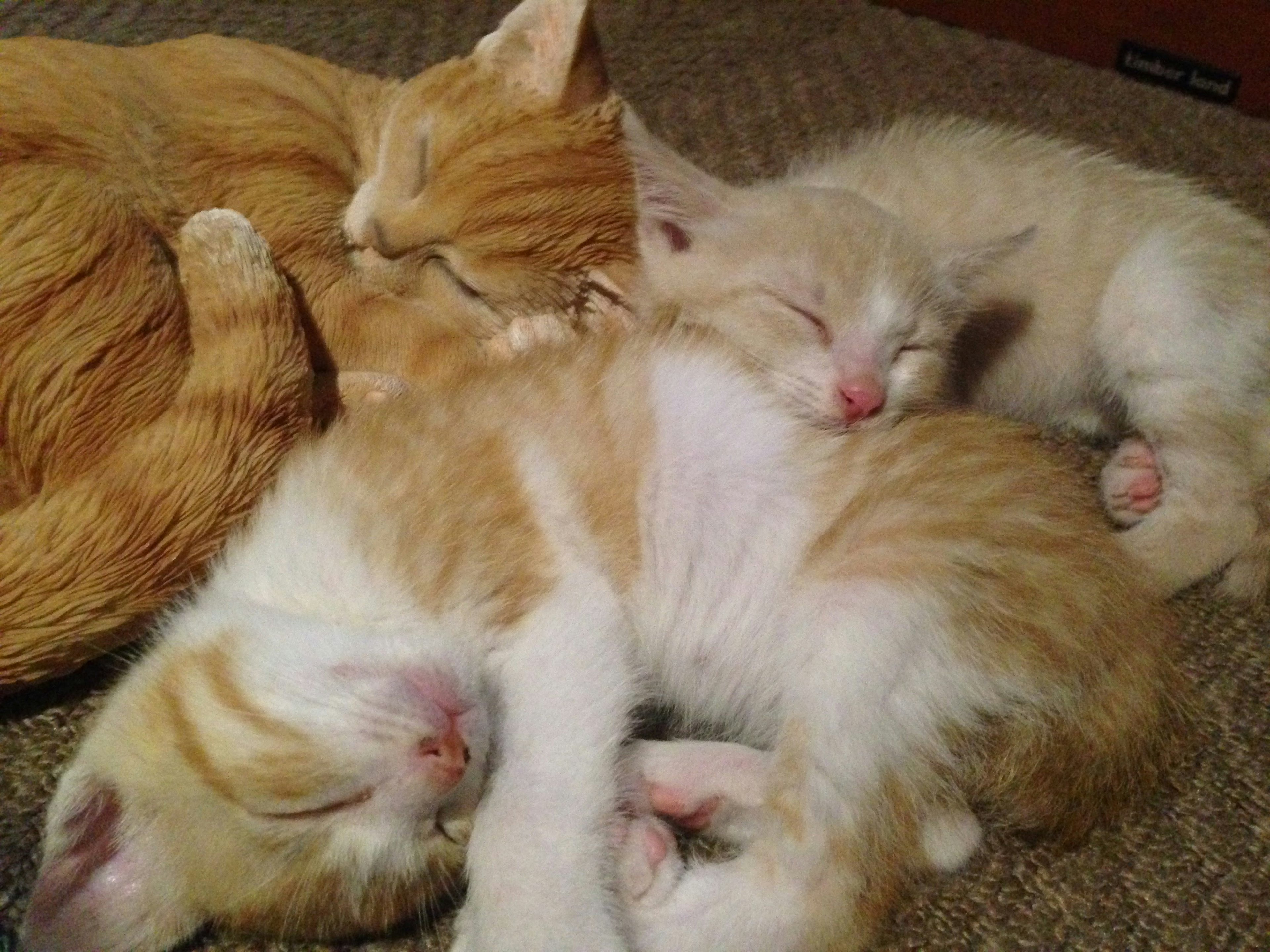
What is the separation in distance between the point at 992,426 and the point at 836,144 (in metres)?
0.78

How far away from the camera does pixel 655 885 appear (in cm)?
76

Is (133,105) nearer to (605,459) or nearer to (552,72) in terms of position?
(552,72)

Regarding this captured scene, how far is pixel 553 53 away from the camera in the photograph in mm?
1005

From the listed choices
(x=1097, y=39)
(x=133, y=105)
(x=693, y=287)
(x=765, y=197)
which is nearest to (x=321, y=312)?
(x=133, y=105)

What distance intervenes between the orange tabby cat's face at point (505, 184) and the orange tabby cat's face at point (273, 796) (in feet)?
1.36

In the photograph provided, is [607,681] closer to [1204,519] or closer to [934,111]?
[1204,519]

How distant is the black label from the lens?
6.01ft

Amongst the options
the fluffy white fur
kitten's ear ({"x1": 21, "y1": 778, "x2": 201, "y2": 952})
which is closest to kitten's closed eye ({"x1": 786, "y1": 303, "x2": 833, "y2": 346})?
the fluffy white fur

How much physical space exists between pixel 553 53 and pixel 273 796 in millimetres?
738

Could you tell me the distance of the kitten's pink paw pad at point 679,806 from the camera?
2.66 ft

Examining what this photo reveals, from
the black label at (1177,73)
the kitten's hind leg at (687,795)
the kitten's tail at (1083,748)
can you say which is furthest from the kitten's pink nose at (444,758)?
the black label at (1177,73)

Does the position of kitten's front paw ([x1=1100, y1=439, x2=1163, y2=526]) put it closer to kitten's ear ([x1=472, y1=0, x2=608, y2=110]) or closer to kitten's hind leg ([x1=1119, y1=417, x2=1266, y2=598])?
kitten's hind leg ([x1=1119, y1=417, x2=1266, y2=598])

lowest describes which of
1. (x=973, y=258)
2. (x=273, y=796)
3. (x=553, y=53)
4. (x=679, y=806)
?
(x=679, y=806)

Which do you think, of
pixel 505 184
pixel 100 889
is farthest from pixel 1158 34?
pixel 100 889
